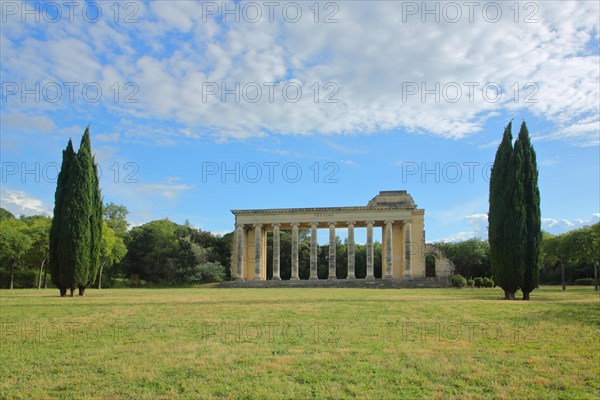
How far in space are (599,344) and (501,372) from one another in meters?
4.39

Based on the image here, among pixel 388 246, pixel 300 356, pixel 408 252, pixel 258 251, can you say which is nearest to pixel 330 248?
pixel 388 246

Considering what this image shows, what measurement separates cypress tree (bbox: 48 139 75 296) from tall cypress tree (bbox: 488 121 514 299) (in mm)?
25543

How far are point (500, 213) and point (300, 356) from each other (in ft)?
72.7

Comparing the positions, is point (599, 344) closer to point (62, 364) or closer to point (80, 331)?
point (62, 364)

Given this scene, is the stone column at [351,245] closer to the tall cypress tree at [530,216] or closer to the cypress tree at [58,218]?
the tall cypress tree at [530,216]

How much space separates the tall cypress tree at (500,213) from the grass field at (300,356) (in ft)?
37.9

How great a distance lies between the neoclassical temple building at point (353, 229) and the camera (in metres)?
59.9

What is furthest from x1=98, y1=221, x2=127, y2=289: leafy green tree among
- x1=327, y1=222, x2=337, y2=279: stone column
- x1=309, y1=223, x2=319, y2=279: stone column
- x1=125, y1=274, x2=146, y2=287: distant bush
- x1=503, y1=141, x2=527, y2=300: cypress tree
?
x1=503, y1=141, x2=527, y2=300: cypress tree

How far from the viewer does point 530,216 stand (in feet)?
96.6

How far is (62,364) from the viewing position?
10.5 metres

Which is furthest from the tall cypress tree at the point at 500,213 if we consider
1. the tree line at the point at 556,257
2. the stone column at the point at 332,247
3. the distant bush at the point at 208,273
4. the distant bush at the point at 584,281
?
the distant bush at the point at 208,273

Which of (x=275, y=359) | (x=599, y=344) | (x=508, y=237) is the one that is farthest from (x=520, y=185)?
(x=275, y=359)

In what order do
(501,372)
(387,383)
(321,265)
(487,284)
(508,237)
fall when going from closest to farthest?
(387,383), (501,372), (508,237), (487,284), (321,265)

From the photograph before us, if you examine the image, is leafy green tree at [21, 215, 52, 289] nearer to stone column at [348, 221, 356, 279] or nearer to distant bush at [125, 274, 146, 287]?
distant bush at [125, 274, 146, 287]
